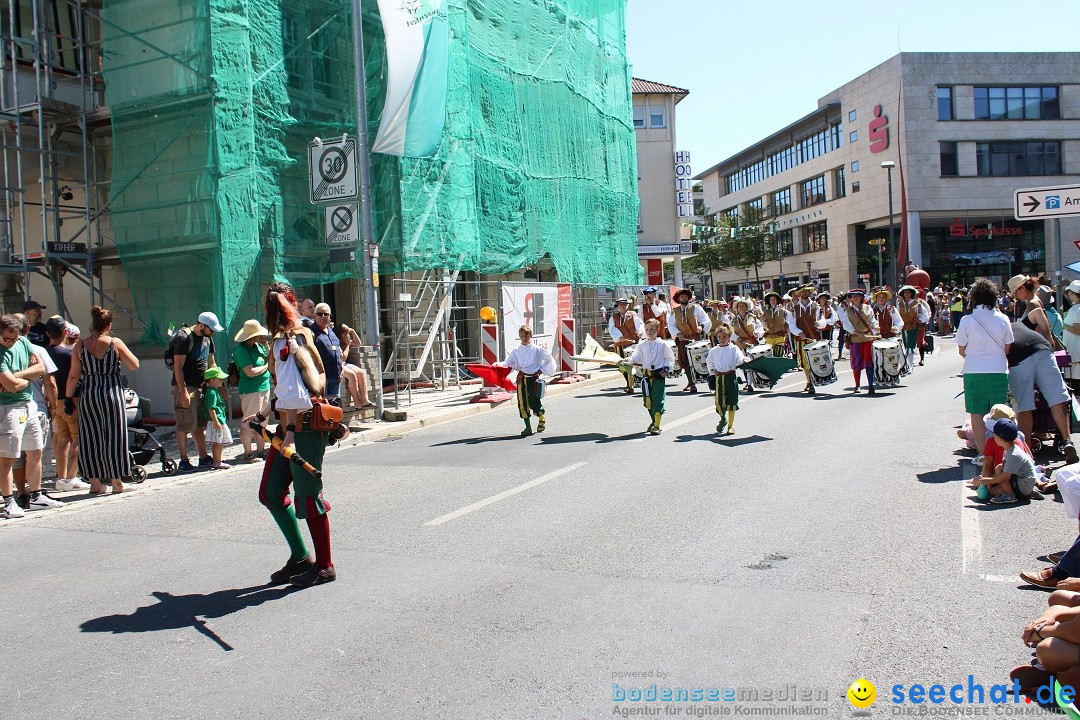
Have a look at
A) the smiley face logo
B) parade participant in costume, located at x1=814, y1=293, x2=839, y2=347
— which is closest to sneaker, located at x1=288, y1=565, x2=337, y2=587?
the smiley face logo

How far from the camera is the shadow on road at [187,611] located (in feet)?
16.1

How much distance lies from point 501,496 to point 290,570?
271 cm

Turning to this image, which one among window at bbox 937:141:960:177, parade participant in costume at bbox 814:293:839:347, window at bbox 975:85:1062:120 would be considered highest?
window at bbox 975:85:1062:120

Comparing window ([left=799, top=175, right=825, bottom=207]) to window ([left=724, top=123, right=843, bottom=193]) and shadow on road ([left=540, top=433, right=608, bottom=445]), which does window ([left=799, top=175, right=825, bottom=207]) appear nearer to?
window ([left=724, top=123, right=843, bottom=193])

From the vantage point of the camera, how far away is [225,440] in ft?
35.6

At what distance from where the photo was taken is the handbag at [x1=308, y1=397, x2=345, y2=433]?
217 inches

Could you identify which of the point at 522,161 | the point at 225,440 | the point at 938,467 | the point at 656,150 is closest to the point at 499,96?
the point at 522,161

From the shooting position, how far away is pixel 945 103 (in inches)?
2099

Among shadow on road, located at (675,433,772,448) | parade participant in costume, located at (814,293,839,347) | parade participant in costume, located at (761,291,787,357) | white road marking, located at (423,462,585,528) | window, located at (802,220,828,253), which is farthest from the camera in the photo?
window, located at (802,220,828,253)

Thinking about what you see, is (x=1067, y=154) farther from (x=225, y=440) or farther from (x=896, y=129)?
(x=225, y=440)

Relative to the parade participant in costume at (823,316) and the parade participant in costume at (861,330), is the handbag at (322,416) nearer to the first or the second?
the parade participant in costume at (861,330)

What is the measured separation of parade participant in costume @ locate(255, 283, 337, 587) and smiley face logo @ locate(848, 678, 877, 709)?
3233 mm

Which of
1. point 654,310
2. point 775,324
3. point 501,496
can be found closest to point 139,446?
point 501,496

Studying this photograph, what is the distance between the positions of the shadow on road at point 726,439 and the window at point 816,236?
57.2 meters
